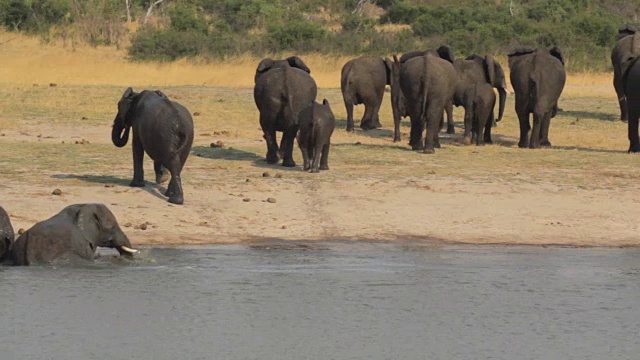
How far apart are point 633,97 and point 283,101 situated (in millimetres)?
5284

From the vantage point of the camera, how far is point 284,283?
1240 cm

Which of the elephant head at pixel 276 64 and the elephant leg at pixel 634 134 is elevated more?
the elephant head at pixel 276 64

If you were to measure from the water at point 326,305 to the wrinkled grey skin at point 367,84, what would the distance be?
9727 millimetres

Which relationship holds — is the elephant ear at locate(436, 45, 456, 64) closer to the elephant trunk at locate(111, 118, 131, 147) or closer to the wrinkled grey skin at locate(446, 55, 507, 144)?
the wrinkled grey skin at locate(446, 55, 507, 144)

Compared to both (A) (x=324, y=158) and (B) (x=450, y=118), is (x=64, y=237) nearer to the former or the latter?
(A) (x=324, y=158)

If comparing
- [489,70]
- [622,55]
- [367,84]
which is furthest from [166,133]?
[622,55]

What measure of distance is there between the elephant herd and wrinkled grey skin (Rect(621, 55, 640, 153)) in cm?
1

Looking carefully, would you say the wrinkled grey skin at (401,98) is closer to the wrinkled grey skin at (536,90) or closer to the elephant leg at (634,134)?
the wrinkled grey skin at (536,90)

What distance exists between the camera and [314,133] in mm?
17656

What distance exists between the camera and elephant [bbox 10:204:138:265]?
12422 millimetres

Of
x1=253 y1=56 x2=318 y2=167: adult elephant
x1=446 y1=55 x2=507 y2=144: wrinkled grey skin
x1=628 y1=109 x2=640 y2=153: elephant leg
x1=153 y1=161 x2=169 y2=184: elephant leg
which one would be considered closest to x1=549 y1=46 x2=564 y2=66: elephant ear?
x1=446 y1=55 x2=507 y2=144: wrinkled grey skin

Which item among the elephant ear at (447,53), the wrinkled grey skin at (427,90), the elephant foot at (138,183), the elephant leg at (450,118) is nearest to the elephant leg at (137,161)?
the elephant foot at (138,183)

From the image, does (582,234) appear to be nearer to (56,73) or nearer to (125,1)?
(56,73)

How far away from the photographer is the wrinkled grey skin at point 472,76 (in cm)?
2216
